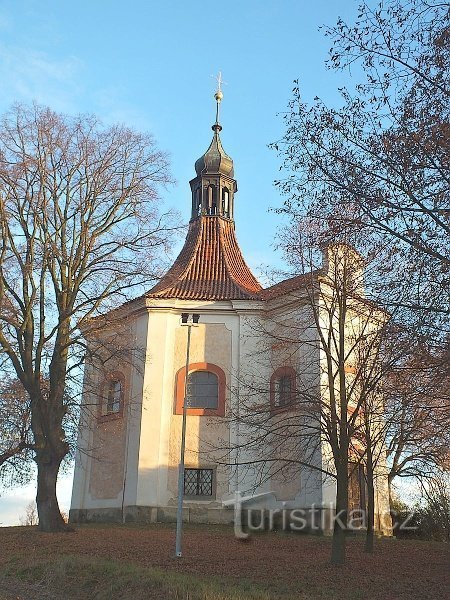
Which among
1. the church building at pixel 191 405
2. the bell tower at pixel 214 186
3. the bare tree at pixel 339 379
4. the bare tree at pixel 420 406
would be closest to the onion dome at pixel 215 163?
the bell tower at pixel 214 186

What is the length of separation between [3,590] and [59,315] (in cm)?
907

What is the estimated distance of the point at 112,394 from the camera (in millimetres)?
25953

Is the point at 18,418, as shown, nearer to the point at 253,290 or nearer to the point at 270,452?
the point at 270,452

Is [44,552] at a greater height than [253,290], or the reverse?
[253,290]

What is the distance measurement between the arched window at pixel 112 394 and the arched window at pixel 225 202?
9.34m

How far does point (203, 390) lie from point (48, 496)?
7798 millimetres

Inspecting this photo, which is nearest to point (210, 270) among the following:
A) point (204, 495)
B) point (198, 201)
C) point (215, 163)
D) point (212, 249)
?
point (212, 249)

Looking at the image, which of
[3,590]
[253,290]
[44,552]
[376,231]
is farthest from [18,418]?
[376,231]

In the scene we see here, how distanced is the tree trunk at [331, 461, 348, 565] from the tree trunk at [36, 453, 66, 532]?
329 inches

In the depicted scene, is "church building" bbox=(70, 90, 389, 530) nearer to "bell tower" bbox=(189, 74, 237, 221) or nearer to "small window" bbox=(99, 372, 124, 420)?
"small window" bbox=(99, 372, 124, 420)

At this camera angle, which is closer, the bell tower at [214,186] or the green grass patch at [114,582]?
the green grass patch at [114,582]

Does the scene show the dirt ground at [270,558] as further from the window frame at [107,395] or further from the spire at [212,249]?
the spire at [212,249]

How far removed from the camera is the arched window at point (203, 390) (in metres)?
24.2

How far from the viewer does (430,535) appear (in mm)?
22078
